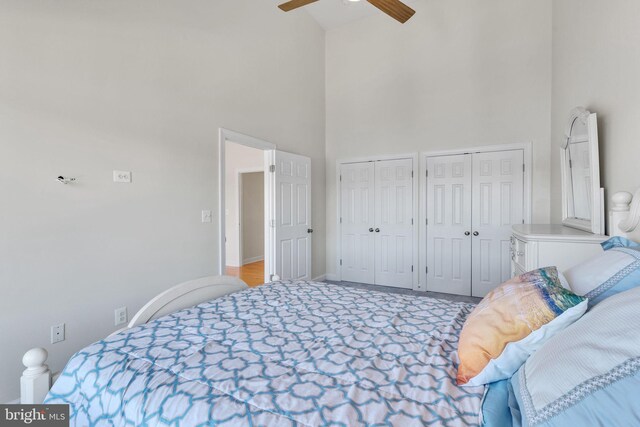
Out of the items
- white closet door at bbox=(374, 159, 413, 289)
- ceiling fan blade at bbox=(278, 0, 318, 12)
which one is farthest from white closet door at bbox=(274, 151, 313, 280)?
ceiling fan blade at bbox=(278, 0, 318, 12)

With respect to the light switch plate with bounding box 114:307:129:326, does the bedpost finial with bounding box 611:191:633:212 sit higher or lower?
higher

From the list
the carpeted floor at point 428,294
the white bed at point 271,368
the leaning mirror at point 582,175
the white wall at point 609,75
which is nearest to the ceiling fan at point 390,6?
the white wall at point 609,75

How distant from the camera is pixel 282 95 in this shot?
4.16m

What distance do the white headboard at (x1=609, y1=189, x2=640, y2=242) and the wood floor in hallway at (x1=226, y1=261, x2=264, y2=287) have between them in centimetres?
423

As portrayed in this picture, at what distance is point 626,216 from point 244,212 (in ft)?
19.6

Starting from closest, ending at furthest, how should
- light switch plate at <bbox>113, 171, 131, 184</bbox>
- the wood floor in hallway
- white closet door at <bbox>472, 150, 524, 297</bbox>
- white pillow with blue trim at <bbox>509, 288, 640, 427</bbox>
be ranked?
white pillow with blue trim at <bbox>509, 288, 640, 427</bbox>
light switch plate at <bbox>113, 171, 131, 184</bbox>
white closet door at <bbox>472, 150, 524, 297</bbox>
the wood floor in hallway

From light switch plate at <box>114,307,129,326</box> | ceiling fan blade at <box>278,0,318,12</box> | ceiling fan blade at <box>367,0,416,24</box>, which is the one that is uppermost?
ceiling fan blade at <box>278,0,318,12</box>

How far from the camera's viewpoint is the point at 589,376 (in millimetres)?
649

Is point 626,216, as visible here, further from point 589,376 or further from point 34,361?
point 34,361

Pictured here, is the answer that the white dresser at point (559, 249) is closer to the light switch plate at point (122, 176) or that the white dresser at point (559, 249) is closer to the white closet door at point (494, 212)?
the white closet door at point (494, 212)

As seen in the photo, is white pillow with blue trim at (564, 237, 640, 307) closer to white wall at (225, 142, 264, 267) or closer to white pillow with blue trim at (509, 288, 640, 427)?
white pillow with blue trim at (509, 288, 640, 427)

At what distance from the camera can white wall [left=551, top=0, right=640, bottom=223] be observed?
1.84 metres

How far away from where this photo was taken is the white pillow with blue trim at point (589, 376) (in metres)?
0.60
